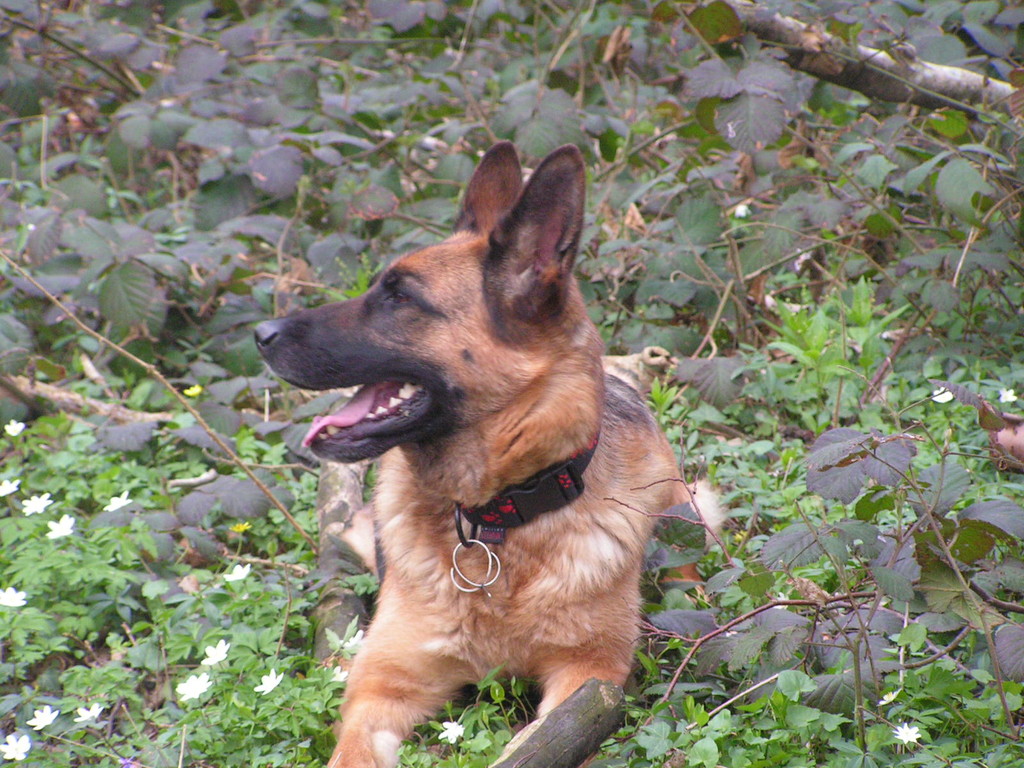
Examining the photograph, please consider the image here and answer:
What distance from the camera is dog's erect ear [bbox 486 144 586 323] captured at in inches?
106

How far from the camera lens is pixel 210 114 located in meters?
5.91

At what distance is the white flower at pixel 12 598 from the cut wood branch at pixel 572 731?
1672mm

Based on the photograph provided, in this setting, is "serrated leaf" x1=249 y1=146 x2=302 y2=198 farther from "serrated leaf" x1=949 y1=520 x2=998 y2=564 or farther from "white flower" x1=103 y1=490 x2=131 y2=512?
"serrated leaf" x1=949 y1=520 x2=998 y2=564

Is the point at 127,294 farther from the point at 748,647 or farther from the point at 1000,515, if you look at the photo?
the point at 1000,515

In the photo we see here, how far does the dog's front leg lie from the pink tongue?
2.22ft

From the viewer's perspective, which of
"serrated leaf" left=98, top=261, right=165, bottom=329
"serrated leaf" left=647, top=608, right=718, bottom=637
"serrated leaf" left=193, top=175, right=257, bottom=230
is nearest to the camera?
"serrated leaf" left=647, top=608, right=718, bottom=637

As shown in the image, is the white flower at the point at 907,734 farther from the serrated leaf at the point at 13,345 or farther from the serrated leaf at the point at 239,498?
the serrated leaf at the point at 13,345

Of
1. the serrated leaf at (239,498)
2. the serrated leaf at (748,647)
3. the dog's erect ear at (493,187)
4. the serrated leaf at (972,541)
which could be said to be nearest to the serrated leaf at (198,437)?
the serrated leaf at (239,498)

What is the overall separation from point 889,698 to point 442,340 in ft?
5.28

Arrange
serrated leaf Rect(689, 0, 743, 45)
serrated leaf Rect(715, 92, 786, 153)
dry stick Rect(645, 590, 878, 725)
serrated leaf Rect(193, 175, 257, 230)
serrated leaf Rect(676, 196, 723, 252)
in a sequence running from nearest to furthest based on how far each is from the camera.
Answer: dry stick Rect(645, 590, 878, 725), serrated leaf Rect(715, 92, 786, 153), serrated leaf Rect(689, 0, 743, 45), serrated leaf Rect(676, 196, 723, 252), serrated leaf Rect(193, 175, 257, 230)

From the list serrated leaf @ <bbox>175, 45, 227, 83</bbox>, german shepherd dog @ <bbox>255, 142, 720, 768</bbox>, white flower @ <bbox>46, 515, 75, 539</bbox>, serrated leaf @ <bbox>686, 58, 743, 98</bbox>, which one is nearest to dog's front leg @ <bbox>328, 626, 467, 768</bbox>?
german shepherd dog @ <bbox>255, 142, 720, 768</bbox>

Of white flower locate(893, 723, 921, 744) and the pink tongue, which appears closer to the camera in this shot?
white flower locate(893, 723, 921, 744)

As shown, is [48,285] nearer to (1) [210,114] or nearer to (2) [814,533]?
(1) [210,114]

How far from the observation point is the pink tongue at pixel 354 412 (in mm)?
2992
